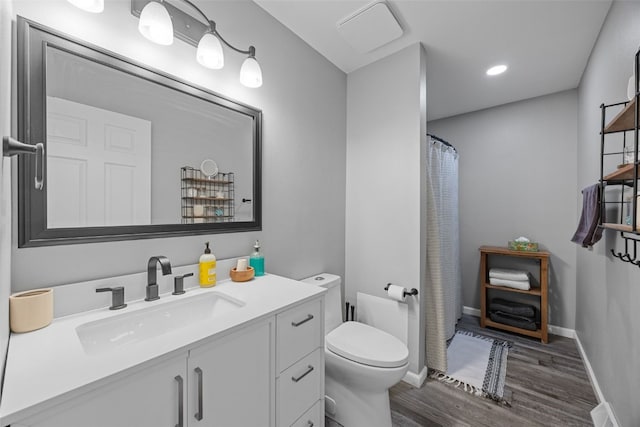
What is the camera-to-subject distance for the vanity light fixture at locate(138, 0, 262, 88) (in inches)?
39.8

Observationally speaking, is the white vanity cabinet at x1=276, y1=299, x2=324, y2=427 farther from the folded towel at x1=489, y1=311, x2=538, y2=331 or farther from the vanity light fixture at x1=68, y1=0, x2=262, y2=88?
the folded towel at x1=489, y1=311, x2=538, y2=331

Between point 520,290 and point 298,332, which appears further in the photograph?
point 520,290

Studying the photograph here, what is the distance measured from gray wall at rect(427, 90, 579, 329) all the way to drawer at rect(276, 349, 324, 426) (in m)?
2.72

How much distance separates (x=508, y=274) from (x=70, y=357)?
11.0ft

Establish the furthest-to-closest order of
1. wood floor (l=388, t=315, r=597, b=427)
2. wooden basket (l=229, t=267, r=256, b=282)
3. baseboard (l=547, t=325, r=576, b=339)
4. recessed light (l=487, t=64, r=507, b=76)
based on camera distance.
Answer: baseboard (l=547, t=325, r=576, b=339)
recessed light (l=487, t=64, r=507, b=76)
wood floor (l=388, t=315, r=597, b=427)
wooden basket (l=229, t=267, r=256, b=282)

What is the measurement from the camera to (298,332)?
3.64ft

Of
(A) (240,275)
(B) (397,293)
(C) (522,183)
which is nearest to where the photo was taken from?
(A) (240,275)

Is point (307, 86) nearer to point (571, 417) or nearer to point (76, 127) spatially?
point (76, 127)

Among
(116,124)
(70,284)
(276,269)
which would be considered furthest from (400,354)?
(116,124)

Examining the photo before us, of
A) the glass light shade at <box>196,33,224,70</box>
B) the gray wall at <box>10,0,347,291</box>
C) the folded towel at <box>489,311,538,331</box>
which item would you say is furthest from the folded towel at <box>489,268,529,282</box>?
the glass light shade at <box>196,33,224,70</box>

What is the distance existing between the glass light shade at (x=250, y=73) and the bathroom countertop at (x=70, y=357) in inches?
44.7

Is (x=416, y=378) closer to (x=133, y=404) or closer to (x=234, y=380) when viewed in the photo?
(x=234, y=380)

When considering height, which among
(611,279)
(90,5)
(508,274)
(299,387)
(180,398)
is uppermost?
(90,5)

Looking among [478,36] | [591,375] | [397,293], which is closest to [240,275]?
[397,293]
